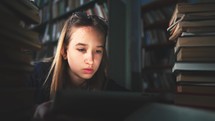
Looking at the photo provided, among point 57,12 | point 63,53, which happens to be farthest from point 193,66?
point 57,12

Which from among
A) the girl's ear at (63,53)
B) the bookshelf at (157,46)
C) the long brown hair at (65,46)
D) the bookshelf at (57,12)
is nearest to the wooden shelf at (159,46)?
the bookshelf at (157,46)

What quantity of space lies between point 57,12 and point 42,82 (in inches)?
53.1

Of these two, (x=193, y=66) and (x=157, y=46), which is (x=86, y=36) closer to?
(x=193, y=66)

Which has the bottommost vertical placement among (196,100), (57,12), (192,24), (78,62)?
(196,100)

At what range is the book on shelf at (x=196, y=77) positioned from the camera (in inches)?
24.6

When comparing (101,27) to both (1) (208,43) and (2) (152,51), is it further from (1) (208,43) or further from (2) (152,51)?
(2) (152,51)

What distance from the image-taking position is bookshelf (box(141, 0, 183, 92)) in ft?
7.35

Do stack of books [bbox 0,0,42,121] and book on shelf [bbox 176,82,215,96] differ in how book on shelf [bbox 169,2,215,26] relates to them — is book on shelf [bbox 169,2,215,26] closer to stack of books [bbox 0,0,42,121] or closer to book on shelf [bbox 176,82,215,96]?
book on shelf [bbox 176,82,215,96]

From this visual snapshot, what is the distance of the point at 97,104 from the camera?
459 mm

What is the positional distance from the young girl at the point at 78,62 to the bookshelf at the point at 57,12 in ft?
2.54

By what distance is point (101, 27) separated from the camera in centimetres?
87

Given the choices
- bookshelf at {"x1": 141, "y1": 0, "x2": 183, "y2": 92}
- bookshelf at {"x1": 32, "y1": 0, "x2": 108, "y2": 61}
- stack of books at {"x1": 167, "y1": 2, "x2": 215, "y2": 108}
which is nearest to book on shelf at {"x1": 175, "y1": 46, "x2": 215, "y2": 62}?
stack of books at {"x1": 167, "y1": 2, "x2": 215, "y2": 108}

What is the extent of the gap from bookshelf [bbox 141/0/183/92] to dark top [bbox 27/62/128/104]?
54.9 inches

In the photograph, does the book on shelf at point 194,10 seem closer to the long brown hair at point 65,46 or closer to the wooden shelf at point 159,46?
the long brown hair at point 65,46
